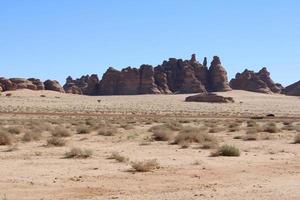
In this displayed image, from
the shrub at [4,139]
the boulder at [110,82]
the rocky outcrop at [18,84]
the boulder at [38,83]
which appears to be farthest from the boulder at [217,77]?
the shrub at [4,139]

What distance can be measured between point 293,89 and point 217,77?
25.1 metres

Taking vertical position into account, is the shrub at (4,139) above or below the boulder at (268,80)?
below

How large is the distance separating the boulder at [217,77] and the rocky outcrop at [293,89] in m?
20.5

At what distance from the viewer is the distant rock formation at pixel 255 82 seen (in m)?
172

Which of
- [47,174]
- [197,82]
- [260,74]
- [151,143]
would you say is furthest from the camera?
[260,74]

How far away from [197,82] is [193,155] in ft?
484

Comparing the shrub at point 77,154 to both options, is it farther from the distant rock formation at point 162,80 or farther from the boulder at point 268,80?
the boulder at point 268,80

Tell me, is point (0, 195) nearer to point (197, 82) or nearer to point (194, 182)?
point (194, 182)

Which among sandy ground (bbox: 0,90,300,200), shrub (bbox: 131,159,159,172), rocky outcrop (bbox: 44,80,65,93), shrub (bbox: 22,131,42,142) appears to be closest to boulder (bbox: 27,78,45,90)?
rocky outcrop (bbox: 44,80,65,93)

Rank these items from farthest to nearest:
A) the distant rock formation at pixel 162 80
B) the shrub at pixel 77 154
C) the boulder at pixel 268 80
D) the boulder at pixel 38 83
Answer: the boulder at pixel 268 80 < the distant rock formation at pixel 162 80 < the boulder at pixel 38 83 < the shrub at pixel 77 154

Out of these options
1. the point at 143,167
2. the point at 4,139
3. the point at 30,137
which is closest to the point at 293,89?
the point at 30,137

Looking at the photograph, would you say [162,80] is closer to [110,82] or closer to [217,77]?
[110,82]

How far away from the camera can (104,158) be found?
17.7 meters

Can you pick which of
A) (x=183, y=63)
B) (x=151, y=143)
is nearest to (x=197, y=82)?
(x=183, y=63)
